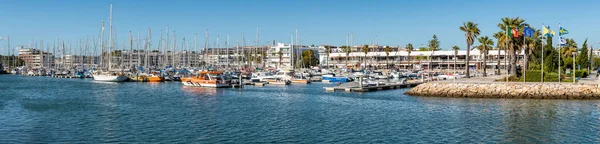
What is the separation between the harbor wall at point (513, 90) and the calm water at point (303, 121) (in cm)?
282

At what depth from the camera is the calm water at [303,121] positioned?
29.2m

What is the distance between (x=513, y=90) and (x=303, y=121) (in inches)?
1027

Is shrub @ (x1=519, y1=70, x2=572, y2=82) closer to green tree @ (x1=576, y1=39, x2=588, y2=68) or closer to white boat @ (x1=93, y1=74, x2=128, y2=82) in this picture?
green tree @ (x1=576, y1=39, x2=588, y2=68)

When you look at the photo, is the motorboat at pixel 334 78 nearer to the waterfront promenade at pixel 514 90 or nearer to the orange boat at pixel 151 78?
the orange boat at pixel 151 78

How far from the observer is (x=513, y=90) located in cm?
5359

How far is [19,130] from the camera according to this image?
31625 mm

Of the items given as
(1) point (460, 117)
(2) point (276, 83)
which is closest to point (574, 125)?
(1) point (460, 117)

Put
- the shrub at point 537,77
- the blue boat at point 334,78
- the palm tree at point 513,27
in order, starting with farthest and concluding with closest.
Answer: the blue boat at point 334,78 < the palm tree at point 513,27 < the shrub at point 537,77

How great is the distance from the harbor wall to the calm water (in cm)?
282

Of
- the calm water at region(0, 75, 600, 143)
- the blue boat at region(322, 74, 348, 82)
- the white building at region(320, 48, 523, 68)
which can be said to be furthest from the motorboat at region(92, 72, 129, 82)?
the white building at region(320, 48, 523, 68)

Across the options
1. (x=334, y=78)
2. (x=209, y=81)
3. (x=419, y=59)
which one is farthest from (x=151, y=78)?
(x=419, y=59)

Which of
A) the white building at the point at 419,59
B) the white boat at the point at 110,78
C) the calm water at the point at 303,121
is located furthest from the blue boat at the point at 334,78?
the calm water at the point at 303,121

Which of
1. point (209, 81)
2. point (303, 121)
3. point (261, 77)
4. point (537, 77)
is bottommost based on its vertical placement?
point (303, 121)

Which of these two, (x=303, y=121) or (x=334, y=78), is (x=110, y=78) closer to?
(x=334, y=78)
